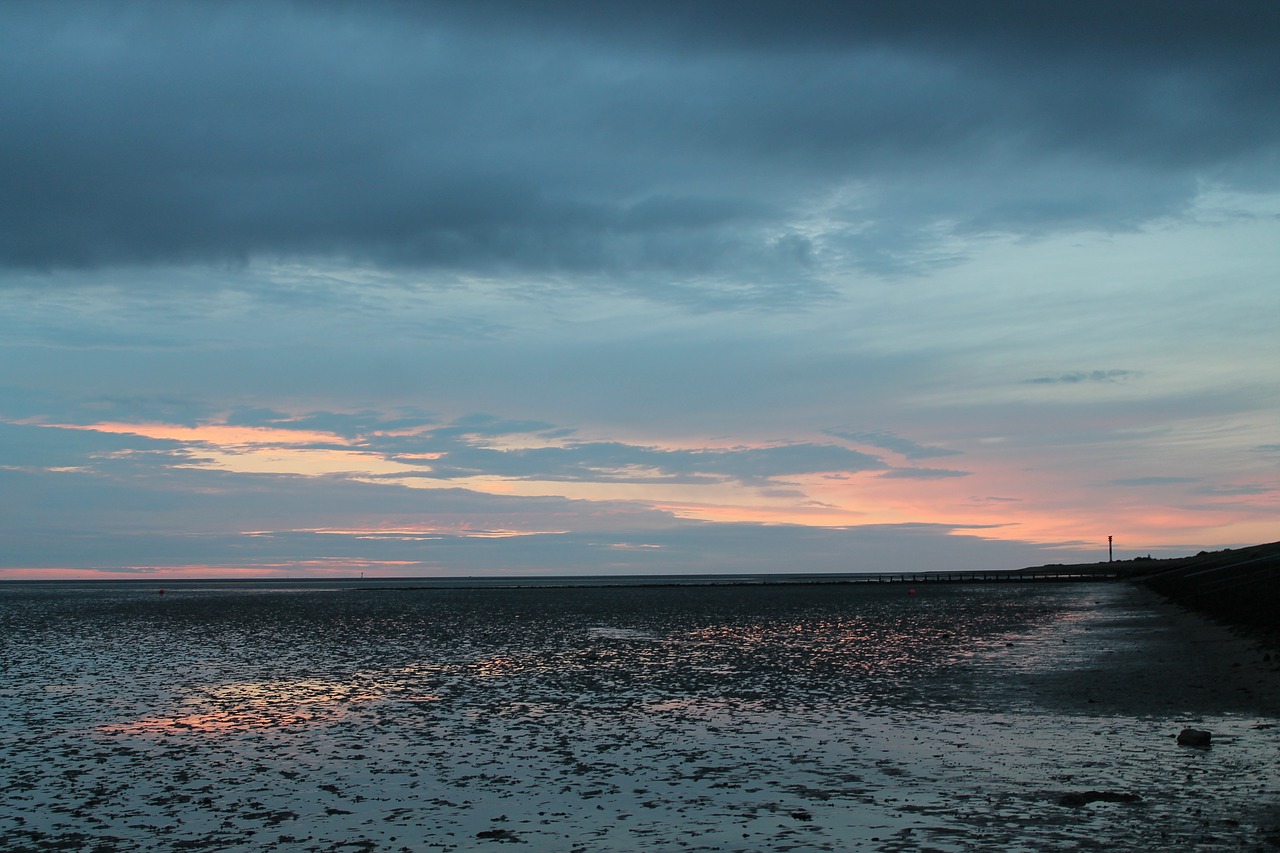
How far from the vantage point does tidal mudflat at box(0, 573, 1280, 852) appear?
48.1 feet

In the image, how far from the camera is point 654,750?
2108 centimetres

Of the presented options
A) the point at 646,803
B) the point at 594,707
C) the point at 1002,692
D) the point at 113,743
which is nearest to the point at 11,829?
the point at 113,743

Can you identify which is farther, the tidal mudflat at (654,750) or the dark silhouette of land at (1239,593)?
the dark silhouette of land at (1239,593)

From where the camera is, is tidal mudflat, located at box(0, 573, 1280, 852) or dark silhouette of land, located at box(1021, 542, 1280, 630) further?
dark silhouette of land, located at box(1021, 542, 1280, 630)

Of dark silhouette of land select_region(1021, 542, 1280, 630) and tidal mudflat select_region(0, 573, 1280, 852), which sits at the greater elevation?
dark silhouette of land select_region(1021, 542, 1280, 630)

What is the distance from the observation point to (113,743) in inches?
892

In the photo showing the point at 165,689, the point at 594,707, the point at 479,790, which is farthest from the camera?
the point at 165,689

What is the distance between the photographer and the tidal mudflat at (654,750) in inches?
577

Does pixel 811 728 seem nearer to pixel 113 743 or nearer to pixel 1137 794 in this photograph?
pixel 1137 794

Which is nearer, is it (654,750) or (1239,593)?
(654,750)

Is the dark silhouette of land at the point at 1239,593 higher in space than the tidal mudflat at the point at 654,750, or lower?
higher

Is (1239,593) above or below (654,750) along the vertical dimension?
above

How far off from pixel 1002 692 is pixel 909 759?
34.9ft

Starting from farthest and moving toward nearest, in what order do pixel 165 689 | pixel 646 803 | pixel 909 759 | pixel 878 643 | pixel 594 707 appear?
pixel 878 643 < pixel 165 689 < pixel 594 707 < pixel 909 759 < pixel 646 803
